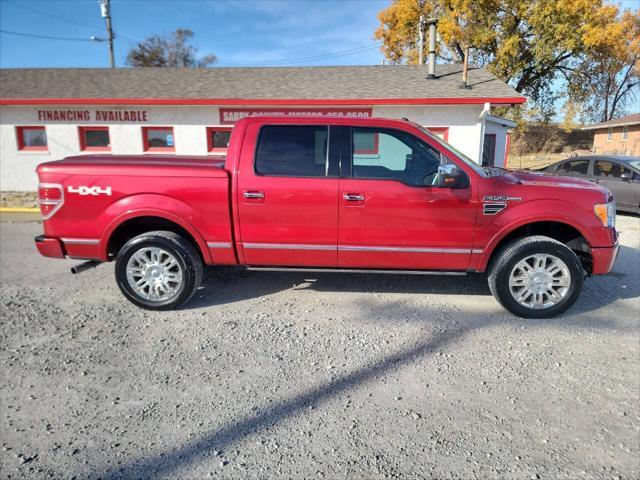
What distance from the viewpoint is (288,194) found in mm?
4160

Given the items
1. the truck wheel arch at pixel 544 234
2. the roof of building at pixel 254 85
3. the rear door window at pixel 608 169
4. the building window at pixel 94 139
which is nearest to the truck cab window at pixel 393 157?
the truck wheel arch at pixel 544 234

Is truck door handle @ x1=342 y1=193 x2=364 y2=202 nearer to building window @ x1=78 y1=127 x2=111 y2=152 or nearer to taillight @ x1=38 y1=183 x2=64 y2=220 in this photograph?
taillight @ x1=38 y1=183 x2=64 y2=220

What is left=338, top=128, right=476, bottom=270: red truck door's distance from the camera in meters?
4.09

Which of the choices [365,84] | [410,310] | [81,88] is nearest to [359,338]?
[410,310]

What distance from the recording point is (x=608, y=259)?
4.18 m

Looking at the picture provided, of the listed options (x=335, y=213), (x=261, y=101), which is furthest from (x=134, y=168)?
(x=261, y=101)

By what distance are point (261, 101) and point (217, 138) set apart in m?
1.96

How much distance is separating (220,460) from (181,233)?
9.03 feet

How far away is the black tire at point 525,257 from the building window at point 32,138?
14.3 meters

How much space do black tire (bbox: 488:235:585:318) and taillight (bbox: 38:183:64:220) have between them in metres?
4.50

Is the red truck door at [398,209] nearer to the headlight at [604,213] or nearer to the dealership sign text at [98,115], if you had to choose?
the headlight at [604,213]

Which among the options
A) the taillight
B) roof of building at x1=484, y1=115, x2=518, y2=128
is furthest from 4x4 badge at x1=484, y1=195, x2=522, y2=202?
roof of building at x1=484, y1=115, x2=518, y2=128

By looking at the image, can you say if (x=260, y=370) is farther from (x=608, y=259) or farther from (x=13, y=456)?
(x=608, y=259)

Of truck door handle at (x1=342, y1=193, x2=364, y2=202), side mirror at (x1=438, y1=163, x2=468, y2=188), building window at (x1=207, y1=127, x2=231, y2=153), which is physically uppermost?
building window at (x1=207, y1=127, x2=231, y2=153)
